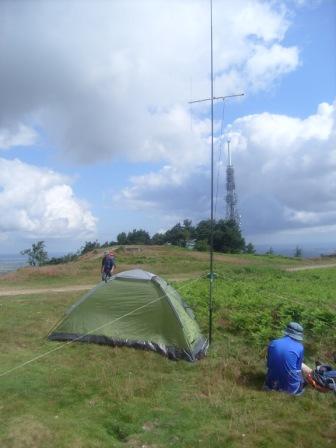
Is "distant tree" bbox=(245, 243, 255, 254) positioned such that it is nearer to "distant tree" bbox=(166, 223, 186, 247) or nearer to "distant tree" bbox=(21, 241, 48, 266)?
"distant tree" bbox=(166, 223, 186, 247)

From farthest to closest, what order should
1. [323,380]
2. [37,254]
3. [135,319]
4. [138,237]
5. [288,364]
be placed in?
[138,237] → [37,254] → [135,319] → [323,380] → [288,364]

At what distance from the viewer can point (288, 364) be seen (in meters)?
8.30

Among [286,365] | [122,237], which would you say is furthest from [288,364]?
[122,237]

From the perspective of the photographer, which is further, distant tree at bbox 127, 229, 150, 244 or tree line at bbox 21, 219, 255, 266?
distant tree at bbox 127, 229, 150, 244

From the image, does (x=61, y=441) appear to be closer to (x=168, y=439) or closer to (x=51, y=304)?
(x=168, y=439)

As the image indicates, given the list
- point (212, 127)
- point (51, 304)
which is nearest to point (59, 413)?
point (212, 127)

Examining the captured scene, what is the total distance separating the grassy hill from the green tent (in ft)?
1.10

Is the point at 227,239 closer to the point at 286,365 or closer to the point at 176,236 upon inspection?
the point at 176,236

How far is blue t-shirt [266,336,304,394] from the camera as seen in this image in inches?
328

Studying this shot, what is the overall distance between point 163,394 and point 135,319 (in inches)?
125

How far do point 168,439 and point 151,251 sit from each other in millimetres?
45211

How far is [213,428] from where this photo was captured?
6879 millimetres

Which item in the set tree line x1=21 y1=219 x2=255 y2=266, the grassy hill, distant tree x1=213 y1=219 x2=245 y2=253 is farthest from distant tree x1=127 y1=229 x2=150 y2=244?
the grassy hill

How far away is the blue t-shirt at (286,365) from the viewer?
8336mm
